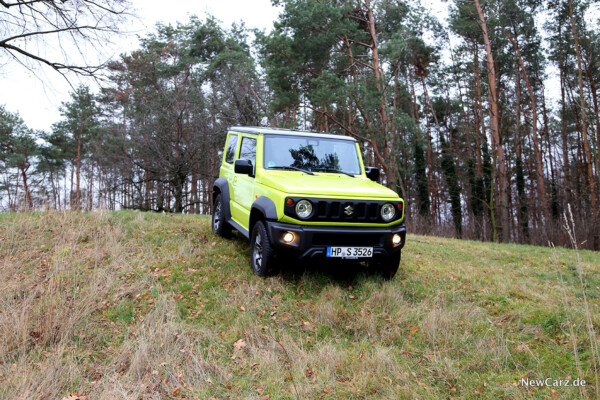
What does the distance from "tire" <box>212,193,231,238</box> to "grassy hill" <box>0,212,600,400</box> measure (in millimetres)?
547

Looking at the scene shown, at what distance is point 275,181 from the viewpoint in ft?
15.6

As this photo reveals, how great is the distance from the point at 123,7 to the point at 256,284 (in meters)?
7.75

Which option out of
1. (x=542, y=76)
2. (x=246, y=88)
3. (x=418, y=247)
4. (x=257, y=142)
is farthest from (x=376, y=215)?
(x=542, y=76)

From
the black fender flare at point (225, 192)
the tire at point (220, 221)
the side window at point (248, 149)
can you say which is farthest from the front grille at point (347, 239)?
the tire at point (220, 221)

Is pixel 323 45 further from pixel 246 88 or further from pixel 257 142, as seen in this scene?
pixel 257 142

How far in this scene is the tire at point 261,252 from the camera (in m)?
4.69

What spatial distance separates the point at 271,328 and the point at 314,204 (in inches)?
57.0

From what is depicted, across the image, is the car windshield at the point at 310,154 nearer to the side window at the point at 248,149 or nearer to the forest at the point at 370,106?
the side window at the point at 248,149

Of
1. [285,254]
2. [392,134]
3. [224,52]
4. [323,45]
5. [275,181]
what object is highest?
[224,52]

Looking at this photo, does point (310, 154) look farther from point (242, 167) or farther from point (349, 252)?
point (349, 252)

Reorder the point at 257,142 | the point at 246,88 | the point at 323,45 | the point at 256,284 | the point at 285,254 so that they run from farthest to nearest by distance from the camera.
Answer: the point at 246,88 → the point at 323,45 → the point at 257,142 → the point at 256,284 → the point at 285,254

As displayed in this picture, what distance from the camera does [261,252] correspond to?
4.95 m

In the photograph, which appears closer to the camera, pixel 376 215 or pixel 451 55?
pixel 376 215

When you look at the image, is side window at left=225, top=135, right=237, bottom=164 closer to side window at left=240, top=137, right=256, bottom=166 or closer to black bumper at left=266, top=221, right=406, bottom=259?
side window at left=240, top=137, right=256, bottom=166
